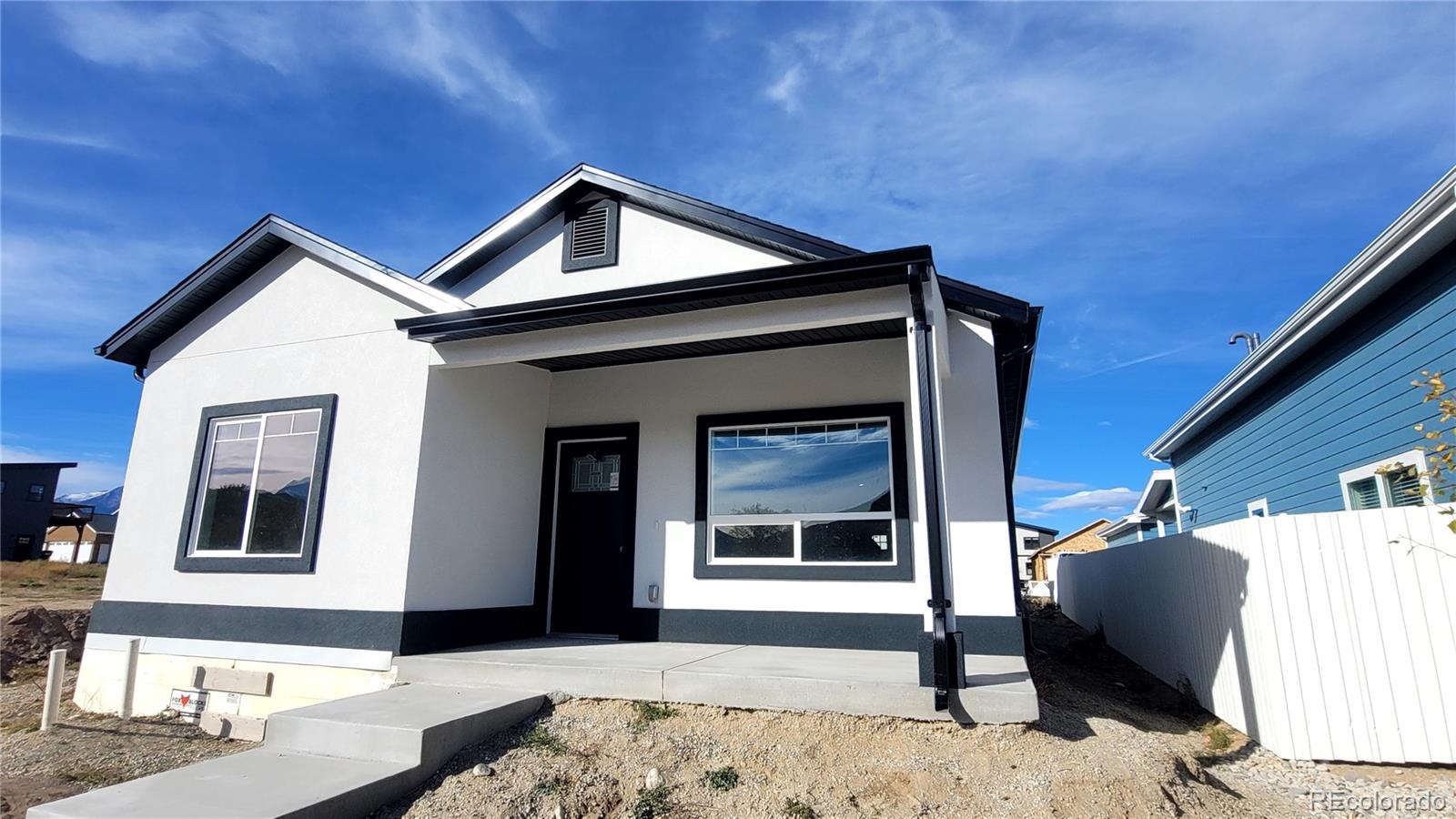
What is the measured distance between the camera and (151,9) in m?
7.29

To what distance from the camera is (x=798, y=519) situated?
282 inches

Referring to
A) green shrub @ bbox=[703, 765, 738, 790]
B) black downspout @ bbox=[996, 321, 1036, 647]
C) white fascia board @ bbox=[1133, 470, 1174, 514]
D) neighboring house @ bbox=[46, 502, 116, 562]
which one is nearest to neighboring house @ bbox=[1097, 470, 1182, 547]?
white fascia board @ bbox=[1133, 470, 1174, 514]

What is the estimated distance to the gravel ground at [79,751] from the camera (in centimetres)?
496

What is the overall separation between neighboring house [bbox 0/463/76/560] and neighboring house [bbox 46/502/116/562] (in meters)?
1.64

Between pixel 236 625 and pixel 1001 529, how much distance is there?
7.20 meters

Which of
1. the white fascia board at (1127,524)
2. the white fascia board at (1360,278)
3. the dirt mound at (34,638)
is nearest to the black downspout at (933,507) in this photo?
the white fascia board at (1360,278)

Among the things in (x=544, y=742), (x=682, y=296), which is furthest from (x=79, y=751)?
(x=682, y=296)

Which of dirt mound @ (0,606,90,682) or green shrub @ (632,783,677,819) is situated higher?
dirt mound @ (0,606,90,682)

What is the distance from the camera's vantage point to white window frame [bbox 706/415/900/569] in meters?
6.85

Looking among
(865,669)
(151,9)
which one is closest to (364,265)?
(151,9)

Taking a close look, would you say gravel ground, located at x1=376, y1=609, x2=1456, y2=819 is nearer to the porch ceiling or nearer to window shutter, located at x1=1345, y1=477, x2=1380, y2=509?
the porch ceiling

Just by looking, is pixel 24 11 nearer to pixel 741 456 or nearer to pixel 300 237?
pixel 300 237

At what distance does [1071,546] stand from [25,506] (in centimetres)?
5323

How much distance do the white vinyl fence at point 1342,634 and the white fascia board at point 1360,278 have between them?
8.07 feet
